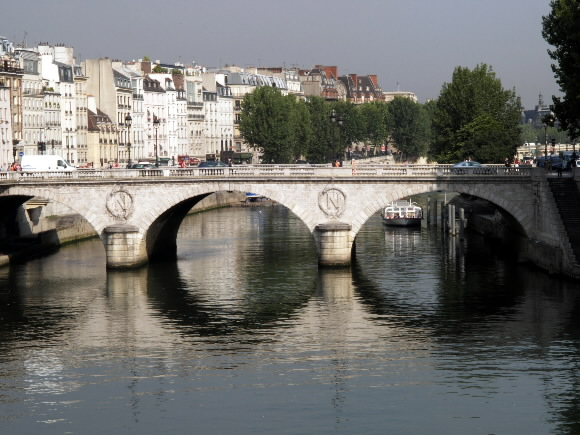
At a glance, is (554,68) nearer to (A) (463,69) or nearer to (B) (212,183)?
(B) (212,183)

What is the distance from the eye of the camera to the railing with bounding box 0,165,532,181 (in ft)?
Answer: 257

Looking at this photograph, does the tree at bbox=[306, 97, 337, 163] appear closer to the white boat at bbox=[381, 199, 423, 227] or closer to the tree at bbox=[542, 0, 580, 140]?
the white boat at bbox=[381, 199, 423, 227]

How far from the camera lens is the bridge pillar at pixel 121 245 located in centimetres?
7950

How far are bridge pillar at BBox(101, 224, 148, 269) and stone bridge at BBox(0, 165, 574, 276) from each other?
0.06m

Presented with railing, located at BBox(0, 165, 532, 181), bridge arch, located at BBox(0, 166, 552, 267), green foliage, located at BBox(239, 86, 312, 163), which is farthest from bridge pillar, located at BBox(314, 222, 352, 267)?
green foliage, located at BBox(239, 86, 312, 163)

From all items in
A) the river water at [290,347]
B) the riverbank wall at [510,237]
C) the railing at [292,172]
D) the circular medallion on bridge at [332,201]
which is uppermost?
the railing at [292,172]

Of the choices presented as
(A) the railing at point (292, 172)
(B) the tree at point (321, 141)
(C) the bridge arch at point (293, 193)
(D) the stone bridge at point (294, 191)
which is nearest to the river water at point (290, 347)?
(C) the bridge arch at point (293, 193)

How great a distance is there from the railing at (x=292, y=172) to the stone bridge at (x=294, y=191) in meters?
0.06

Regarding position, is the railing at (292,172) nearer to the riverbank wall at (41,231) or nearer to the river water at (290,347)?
the river water at (290,347)

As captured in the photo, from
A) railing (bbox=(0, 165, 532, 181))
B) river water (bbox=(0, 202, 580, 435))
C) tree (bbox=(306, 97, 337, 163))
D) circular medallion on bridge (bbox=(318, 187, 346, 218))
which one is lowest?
river water (bbox=(0, 202, 580, 435))

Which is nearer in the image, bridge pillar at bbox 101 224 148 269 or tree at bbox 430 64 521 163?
bridge pillar at bbox 101 224 148 269

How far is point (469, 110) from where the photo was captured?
12875 centimetres

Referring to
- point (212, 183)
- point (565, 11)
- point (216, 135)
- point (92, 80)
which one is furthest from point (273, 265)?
point (216, 135)

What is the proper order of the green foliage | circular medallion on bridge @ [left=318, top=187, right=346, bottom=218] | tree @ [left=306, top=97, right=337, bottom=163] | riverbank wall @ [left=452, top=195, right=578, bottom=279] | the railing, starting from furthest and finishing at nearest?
tree @ [left=306, top=97, right=337, bottom=163] < the green foliage < circular medallion on bridge @ [left=318, top=187, right=346, bottom=218] < the railing < riverbank wall @ [left=452, top=195, right=578, bottom=279]
